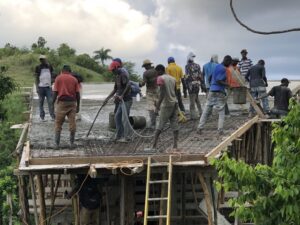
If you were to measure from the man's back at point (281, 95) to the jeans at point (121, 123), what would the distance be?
4.16 metres

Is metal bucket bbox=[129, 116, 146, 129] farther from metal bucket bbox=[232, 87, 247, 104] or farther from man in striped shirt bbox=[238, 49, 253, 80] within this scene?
man in striped shirt bbox=[238, 49, 253, 80]

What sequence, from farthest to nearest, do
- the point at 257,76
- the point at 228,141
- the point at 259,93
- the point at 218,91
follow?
the point at 259,93 → the point at 257,76 → the point at 218,91 → the point at 228,141

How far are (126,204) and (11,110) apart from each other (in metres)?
17.7

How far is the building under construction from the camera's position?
11.2 m

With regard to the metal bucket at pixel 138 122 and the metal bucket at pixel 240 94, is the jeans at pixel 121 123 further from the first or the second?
the metal bucket at pixel 240 94

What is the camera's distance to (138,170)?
36.3 feet

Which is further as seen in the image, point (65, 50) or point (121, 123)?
point (65, 50)

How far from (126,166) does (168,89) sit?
1.98 meters

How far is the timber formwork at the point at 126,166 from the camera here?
11203 millimetres

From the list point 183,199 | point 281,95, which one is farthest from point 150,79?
point 281,95

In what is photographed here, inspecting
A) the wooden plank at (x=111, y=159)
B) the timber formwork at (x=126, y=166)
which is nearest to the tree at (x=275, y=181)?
the timber formwork at (x=126, y=166)

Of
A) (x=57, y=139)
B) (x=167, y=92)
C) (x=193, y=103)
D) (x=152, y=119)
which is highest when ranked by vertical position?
(x=167, y=92)

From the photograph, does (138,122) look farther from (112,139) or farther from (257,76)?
(257,76)

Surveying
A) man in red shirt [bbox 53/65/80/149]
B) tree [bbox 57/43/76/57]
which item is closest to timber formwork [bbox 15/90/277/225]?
man in red shirt [bbox 53/65/80/149]
